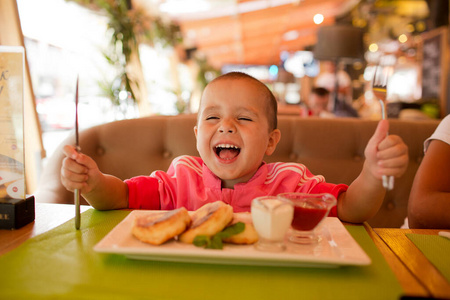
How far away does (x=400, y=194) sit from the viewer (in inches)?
81.7

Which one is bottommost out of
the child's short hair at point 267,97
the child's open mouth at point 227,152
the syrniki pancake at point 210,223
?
the syrniki pancake at point 210,223

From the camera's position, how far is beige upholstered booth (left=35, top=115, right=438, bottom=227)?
2.07m

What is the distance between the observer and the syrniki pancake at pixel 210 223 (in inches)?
35.2

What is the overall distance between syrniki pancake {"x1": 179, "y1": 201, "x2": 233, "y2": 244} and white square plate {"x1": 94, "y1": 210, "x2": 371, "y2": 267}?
0.02 meters

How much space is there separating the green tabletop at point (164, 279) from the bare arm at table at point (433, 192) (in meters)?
0.61

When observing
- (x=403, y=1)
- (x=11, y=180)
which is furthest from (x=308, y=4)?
(x=11, y=180)

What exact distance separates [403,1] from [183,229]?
25.2ft

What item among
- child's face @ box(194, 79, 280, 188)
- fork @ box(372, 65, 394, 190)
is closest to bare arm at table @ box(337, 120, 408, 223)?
fork @ box(372, 65, 394, 190)

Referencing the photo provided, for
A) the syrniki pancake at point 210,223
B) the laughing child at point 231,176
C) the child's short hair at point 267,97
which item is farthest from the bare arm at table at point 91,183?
the child's short hair at point 267,97

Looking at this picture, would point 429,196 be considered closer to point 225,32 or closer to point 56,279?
point 56,279

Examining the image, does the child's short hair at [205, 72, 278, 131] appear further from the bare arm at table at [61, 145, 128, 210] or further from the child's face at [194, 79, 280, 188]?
the bare arm at table at [61, 145, 128, 210]

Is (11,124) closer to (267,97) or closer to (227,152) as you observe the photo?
(227,152)

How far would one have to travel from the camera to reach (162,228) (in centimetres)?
89

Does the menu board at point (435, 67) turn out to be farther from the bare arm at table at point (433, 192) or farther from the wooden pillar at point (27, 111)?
the wooden pillar at point (27, 111)
